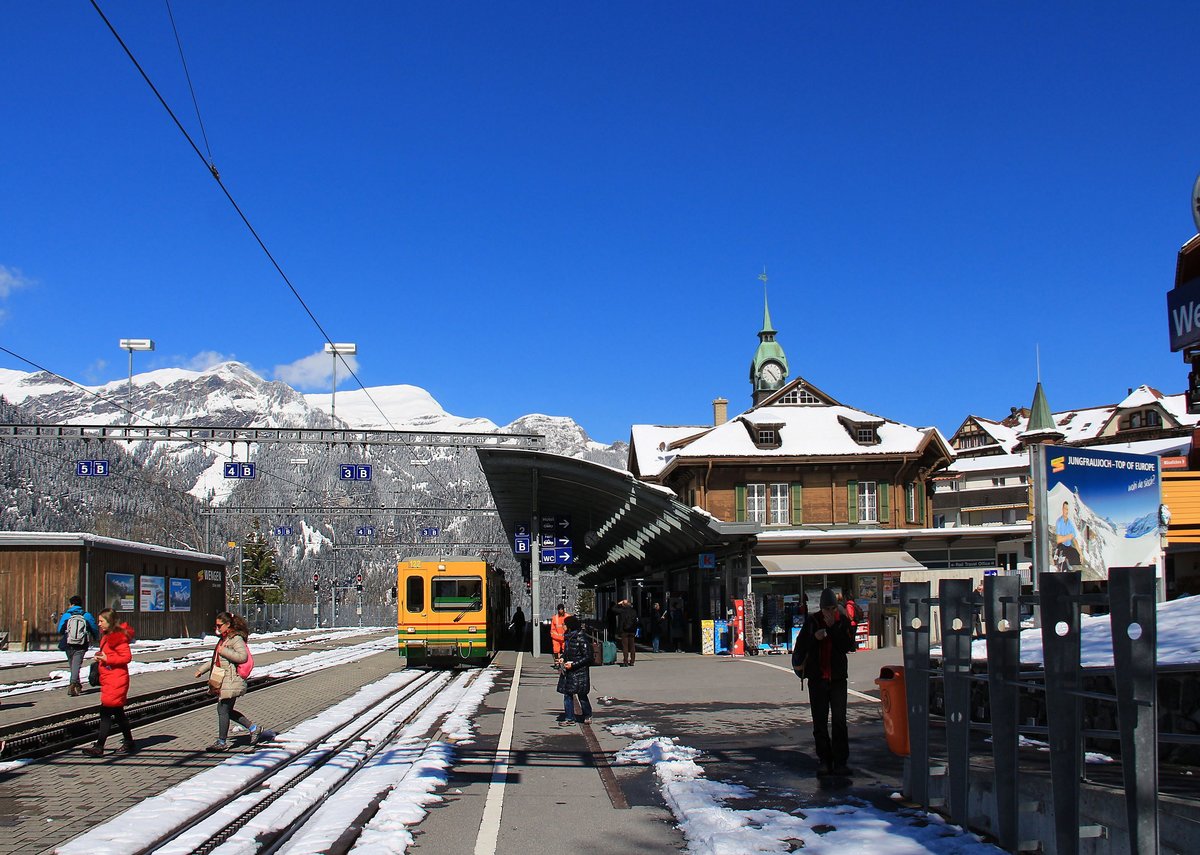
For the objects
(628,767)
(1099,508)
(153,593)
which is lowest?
(628,767)

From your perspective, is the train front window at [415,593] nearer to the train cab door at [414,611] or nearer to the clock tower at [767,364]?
the train cab door at [414,611]

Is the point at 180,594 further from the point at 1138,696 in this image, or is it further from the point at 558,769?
the point at 1138,696

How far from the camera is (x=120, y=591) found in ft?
132

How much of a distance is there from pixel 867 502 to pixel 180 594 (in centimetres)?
2838

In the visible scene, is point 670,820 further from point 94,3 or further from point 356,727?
point 94,3

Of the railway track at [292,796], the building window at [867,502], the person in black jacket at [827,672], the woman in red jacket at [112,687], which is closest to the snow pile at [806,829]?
the person in black jacket at [827,672]

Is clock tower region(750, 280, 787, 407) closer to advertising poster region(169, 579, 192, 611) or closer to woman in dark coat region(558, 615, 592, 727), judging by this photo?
advertising poster region(169, 579, 192, 611)

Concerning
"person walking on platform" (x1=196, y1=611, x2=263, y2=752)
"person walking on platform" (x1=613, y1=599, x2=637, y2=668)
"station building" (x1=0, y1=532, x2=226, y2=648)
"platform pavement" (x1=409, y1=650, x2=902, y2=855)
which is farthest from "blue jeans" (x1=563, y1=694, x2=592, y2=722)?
"station building" (x1=0, y1=532, x2=226, y2=648)

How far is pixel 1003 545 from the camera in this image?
37.0 m

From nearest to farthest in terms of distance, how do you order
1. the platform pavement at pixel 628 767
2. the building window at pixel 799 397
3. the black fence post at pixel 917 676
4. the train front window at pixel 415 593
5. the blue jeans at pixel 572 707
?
1. the platform pavement at pixel 628 767
2. the black fence post at pixel 917 676
3. the blue jeans at pixel 572 707
4. the train front window at pixel 415 593
5. the building window at pixel 799 397

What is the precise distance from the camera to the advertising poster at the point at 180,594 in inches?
1843

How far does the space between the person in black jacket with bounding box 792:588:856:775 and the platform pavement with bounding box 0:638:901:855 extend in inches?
10.1

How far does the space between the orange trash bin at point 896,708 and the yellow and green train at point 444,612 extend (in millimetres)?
18834

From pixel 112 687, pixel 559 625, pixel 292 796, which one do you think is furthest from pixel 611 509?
pixel 292 796
